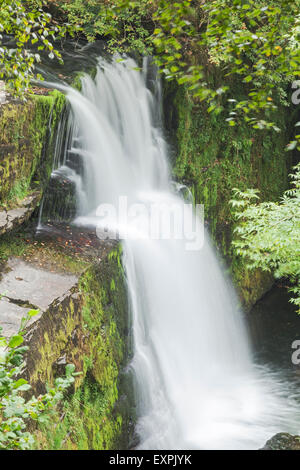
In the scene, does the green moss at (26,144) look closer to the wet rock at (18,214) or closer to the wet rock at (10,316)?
the wet rock at (18,214)

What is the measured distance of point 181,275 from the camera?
27.5ft

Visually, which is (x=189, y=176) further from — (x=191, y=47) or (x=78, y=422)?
(x=78, y=422)

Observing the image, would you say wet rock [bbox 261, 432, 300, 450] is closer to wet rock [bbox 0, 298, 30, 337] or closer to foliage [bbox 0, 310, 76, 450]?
wet rock [bbox 0, 298, 30, 337]

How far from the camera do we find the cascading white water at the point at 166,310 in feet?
21.4

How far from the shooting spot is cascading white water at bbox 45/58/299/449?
651 centimetres

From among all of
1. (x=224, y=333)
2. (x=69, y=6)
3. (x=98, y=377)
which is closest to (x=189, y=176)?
(x=224, y=333)

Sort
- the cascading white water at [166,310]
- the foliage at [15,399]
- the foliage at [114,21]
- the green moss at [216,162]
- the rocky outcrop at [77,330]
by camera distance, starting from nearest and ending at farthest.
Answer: the foliage at [15,399], the rocky outcrop at [77,330], the cascading white water at [166,310], the foliage at [114,21], the green moss at [216,162]

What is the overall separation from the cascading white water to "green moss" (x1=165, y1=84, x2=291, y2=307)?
0.46 meters

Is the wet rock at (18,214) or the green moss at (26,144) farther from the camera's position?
the green moss at (26,144)

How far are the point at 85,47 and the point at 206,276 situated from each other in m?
5.66

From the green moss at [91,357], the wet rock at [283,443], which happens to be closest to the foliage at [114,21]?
the green moss at [91,357]

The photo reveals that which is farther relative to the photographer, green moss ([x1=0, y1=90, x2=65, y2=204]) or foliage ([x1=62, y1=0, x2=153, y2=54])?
foliage ([x1=62, y1=0, x2=153, y2=54])

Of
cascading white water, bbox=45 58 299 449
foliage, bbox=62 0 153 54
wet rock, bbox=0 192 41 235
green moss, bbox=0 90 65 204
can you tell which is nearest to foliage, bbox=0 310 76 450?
wet rock, bbox=0 192 41 235

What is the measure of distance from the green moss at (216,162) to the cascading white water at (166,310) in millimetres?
462
